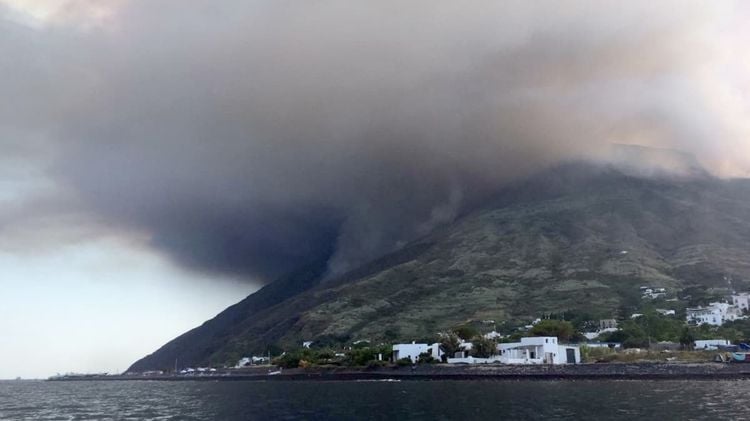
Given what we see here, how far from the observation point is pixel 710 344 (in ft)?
430

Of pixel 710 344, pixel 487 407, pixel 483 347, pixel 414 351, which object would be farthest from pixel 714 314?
pixel 487 407

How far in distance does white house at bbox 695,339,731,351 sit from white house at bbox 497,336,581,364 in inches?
989

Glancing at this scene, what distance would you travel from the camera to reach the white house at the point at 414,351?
14775cm

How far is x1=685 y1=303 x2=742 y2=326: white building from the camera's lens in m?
162

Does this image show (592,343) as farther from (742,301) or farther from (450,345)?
(742,301)

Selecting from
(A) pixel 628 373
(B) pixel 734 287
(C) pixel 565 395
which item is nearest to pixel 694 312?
(B) pixel 734 287

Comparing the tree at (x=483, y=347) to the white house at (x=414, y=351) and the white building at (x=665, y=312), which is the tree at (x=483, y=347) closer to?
the white house at (x=414, y=351)

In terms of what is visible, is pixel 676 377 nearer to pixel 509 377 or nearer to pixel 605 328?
pixel 509 377

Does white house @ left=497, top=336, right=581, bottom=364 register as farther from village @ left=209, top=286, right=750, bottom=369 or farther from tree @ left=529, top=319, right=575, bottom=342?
tree @ left=529, top=319, right=575, bottom=342

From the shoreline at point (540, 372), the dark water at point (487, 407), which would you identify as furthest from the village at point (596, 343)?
the dark water at point (487, 407)

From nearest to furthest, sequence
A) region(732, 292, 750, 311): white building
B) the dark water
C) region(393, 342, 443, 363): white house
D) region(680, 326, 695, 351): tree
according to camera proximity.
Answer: the dark water, region(680, 326, 695, 351): tree, region(393, 342, 443, 363): white house, region(732, 292, 750, 311): white building

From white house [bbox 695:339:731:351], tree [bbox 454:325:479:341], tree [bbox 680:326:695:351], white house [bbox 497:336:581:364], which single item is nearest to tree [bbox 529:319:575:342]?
tree [bbox 454:325:479:341]

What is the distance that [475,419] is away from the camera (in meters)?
51.2

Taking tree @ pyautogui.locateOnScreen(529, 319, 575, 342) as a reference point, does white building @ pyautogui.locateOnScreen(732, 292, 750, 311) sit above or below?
above
